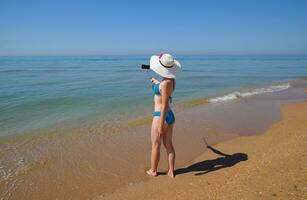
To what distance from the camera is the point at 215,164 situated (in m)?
4.39

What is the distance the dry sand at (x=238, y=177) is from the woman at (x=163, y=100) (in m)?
0.45

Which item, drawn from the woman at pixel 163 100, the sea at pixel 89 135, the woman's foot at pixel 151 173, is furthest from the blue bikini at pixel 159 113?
the sea at pixel 89 135

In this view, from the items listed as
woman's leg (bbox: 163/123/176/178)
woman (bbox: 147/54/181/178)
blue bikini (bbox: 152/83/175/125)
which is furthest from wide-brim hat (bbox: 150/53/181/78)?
woman's leg (bbox: 163/123/176/178)

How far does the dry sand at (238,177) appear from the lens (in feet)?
9.20

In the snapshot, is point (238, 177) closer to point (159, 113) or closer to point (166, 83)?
point (159, 113)

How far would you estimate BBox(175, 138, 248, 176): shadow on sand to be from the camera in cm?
416

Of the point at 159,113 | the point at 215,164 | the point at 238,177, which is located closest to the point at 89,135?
the point at 159,113

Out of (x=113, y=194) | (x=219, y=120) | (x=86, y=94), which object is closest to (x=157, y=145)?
(x=113, y=194)

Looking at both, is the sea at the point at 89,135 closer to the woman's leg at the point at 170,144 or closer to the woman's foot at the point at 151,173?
the woman's foot at the point at 151,173

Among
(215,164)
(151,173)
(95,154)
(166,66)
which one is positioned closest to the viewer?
(166,66)

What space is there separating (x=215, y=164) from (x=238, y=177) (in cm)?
106

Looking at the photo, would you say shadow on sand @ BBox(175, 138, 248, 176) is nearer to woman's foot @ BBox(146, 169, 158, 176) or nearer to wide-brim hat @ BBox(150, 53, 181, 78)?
woman's foot @ BBox(146, 169, 158, 176)

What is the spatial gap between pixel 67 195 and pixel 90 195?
348 millimetres

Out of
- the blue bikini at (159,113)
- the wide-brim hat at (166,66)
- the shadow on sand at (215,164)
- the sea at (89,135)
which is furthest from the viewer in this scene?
the shadow on sand at (215,164)
